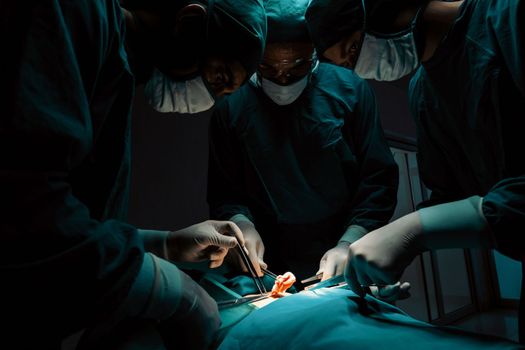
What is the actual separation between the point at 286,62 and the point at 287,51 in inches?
2.1

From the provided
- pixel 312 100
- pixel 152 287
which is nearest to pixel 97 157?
pixel 152 287

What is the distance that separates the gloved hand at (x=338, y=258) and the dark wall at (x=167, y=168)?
41.9 inches

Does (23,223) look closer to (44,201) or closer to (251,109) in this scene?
(44,201)

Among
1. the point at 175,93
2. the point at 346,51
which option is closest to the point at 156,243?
the point at 175,93

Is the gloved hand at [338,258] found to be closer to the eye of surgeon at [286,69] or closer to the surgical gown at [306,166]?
the surgical gown at [306,166]

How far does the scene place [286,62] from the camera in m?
1.94

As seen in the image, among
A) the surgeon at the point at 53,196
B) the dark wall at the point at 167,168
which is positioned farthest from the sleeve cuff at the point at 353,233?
the surgeon at the point at 53,196

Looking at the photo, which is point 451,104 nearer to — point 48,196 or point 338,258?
point 338,258

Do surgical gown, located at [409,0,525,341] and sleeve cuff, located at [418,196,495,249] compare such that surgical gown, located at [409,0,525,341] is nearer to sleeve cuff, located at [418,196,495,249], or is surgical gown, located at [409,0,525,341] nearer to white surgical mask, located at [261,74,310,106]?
sleeve cuff, located at [418,196,495,249]

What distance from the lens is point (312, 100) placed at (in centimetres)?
225

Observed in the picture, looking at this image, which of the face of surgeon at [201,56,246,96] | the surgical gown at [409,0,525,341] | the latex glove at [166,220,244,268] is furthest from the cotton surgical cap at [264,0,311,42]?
the latex glove at [166,220,244,268]

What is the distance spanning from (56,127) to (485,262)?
5310mm

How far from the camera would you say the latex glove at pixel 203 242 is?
5.52 feet

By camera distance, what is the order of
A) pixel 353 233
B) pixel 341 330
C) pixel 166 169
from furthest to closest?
pixel 166 169 < pixel 353 233 < pixel 341 330
